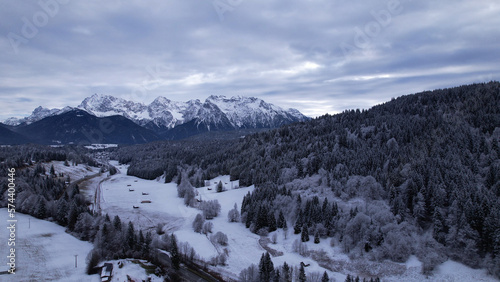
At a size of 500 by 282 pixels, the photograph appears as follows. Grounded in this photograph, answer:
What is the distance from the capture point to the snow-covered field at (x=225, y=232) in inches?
2660

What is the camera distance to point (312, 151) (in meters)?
152

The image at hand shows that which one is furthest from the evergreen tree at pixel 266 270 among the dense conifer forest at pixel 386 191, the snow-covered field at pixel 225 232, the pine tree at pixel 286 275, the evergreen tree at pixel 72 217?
the evergreen tree at pixel 72 217

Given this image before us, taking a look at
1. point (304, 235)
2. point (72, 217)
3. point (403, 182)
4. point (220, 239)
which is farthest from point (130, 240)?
point (403, 182)

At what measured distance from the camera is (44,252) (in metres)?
77.8

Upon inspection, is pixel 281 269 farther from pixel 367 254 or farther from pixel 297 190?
pixel 297 190

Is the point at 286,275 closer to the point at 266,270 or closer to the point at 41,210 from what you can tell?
the point at 266,270

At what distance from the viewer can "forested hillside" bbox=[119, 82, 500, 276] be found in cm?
7394

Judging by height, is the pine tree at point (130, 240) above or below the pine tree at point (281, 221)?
above

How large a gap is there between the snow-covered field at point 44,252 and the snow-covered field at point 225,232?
85.7 ft

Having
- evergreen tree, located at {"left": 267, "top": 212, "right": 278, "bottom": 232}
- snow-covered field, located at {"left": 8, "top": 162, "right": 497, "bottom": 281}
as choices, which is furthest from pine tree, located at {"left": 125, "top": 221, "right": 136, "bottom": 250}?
evergreen tree, located at {"left": 267, "top": 212, "right": 278, "bottom": 232}

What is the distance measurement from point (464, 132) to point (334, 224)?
6577 cm

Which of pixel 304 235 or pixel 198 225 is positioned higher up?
pixel 304 235

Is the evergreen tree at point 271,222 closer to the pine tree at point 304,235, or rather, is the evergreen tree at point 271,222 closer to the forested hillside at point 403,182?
the forested hillside at point 403,182

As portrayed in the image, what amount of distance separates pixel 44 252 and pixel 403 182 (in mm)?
109838
